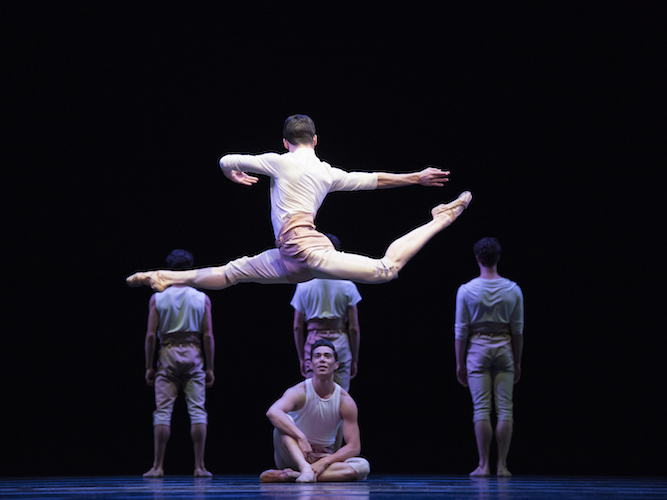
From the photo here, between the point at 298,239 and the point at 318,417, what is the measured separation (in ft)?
3.76

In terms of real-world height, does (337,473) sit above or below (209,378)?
below

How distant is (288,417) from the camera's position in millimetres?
4238

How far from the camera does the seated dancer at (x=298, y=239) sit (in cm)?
376

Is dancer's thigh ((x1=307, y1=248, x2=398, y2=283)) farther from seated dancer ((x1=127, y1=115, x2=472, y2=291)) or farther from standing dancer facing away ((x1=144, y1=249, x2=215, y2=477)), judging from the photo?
standing dancer facing away ((x1=144, y1=249, x2=215, y2=477))

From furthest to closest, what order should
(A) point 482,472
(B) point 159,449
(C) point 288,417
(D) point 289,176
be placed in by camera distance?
(B) point 159,449, (A) point 482,472, (C) point 288,417, (D) point 289,176

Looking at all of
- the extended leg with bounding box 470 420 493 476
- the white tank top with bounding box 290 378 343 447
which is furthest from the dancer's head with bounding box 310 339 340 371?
the extended leg with bounding box 470 420 493 476

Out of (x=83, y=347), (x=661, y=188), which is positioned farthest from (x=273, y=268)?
(x=661, y=188)

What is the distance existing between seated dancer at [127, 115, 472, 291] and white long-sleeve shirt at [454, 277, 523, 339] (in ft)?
3.76

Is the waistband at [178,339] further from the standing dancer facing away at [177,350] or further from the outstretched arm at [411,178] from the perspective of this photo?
the outstretched arm at [411,178]

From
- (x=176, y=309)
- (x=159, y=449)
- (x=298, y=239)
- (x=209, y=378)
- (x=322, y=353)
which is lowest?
(x=159, y=449)

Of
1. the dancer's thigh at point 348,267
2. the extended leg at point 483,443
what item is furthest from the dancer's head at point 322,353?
the extended leg at point 483,443

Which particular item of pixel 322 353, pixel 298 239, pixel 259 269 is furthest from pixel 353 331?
pixel 298 239

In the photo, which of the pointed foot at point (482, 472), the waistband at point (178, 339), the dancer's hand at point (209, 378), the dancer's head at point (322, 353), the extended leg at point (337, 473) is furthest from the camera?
the dancer's hand at point (209, 378)

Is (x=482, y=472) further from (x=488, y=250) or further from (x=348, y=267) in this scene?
(x=348, y=267)
